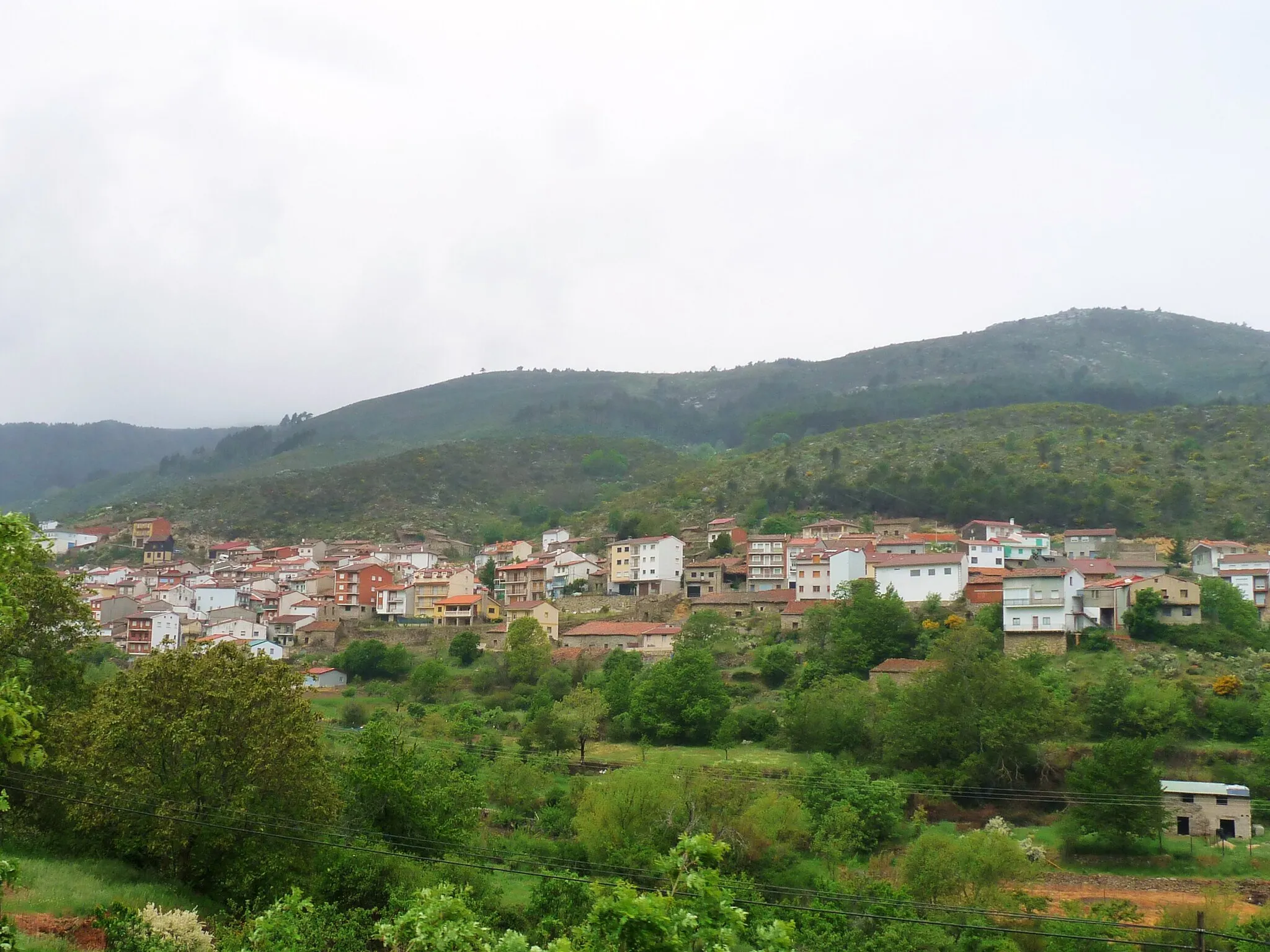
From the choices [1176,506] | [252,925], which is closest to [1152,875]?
[252,925]

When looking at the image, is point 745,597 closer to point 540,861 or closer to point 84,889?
point 540,861

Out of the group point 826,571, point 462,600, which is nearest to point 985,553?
point 826,571

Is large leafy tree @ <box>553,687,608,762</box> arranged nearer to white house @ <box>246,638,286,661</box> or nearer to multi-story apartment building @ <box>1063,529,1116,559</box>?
white house @ <box>246,638,286,661</box>

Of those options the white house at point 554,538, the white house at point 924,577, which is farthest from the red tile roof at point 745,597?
the white house at point 554,538

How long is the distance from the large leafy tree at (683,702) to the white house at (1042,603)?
13253 mm

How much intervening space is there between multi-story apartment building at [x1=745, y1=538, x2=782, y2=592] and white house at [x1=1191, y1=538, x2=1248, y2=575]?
22671 millimetres

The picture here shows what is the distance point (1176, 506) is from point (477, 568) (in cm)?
5026

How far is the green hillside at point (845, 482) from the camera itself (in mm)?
74875

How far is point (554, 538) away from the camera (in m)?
88.5

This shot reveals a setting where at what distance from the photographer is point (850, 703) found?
40.1 meters

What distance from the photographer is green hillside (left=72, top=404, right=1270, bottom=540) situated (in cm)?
7488

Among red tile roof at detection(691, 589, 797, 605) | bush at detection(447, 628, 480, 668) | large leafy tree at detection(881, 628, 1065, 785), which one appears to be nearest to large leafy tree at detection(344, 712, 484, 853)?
large leafy tree at detection(881, 628, 1065, 785)

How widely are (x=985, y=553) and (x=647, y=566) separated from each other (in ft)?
68.3

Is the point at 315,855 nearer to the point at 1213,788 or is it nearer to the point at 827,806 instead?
the point at 827,806
